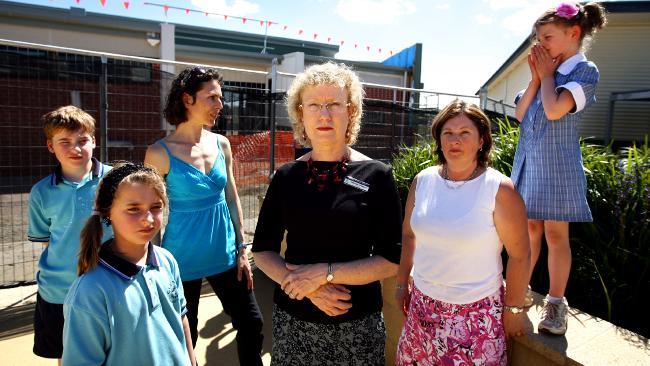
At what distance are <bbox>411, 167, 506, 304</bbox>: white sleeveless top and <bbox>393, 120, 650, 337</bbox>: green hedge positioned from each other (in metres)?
0.81

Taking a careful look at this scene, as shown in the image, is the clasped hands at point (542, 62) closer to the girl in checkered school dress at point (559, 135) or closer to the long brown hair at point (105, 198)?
the girl in checkered school dress at point (559, 135)

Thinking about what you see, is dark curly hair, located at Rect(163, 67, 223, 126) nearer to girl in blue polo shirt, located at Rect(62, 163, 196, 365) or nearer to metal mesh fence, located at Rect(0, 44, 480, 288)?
girl in blue polo shirt, located at Rect(62, 163, 196, 365)

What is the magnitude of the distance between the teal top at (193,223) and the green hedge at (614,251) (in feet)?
5.71

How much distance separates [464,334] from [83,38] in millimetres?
12692

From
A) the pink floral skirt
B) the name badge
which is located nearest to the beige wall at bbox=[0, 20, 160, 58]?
the name badge

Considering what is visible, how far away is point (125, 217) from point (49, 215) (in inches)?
43.8

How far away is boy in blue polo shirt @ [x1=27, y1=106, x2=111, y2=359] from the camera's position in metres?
2.27

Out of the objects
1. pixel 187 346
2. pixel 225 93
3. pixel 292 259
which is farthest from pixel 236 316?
pixel 225 93

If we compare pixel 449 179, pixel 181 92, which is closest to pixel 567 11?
pixel 449 179

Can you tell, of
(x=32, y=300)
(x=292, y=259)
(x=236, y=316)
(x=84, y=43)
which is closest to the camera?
(x=292, y=259)

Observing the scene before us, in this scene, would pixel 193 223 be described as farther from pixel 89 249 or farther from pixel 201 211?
pixel 89 249

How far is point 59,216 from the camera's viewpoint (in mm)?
2352

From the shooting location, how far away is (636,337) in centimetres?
202

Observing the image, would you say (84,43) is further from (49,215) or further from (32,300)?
(49,215)
